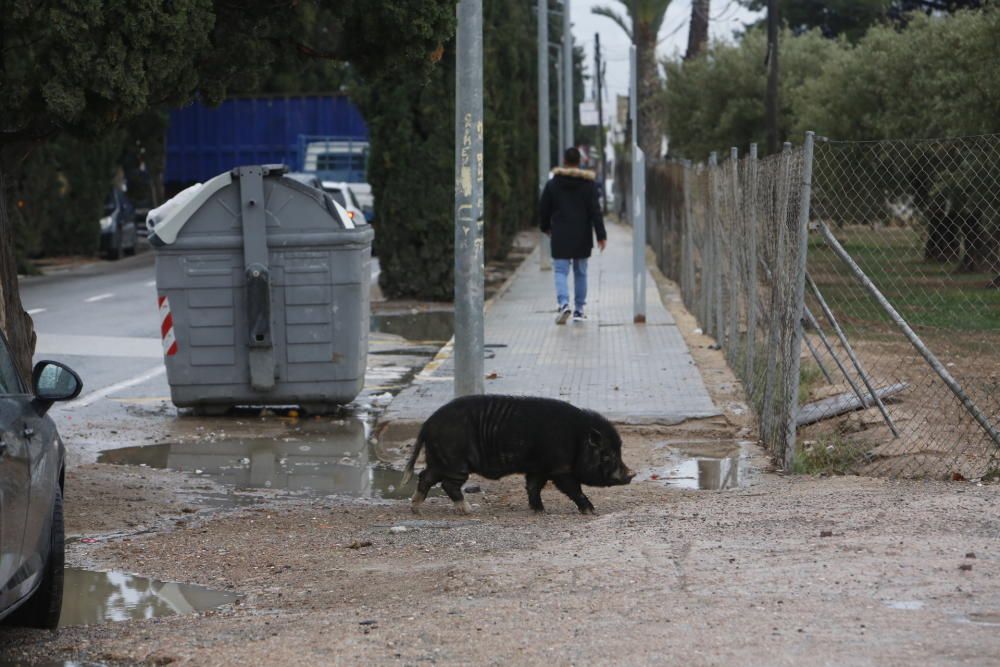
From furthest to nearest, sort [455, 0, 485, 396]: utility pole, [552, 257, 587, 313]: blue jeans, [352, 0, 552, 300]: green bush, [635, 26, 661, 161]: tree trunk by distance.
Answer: [635, 26, 661, 161]: tree trunk, [352, 0, 552, 300]: green bush, [552, 257, 587, 313]: blue jeans, [455, 0, 485, 396]: utility pole

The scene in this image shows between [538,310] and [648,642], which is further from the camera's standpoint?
[538,310]

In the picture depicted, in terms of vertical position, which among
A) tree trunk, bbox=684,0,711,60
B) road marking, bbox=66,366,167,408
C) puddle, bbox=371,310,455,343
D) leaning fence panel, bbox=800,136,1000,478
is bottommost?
puddle, bbox=371,310,455,343

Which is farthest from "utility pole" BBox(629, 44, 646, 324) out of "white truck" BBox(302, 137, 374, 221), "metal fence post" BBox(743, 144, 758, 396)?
"white truck" BBox(302, 137, 374, 221)

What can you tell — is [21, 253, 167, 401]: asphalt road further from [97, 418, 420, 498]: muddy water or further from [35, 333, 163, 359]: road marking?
[97, 418, 420, 498]: muddy water

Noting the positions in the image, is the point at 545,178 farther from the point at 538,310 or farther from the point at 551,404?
the point at 551,404

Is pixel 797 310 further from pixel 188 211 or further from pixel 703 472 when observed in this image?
pixel 188 211

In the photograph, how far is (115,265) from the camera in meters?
34.1

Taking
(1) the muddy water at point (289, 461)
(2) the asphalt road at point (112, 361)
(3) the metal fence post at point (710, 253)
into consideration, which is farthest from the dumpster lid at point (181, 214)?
(3) the metal fence post at point (710, 253)

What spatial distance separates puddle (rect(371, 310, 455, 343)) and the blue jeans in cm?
138

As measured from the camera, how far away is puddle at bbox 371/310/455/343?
1852 cm

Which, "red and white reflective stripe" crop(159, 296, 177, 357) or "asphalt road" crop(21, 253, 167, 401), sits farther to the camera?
"asphalt road" crop(21, 253, 167, 401)

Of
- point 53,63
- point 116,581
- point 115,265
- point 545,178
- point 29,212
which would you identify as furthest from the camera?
point 115,265

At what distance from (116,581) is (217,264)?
529cm

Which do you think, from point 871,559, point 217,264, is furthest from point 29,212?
point 871,559
